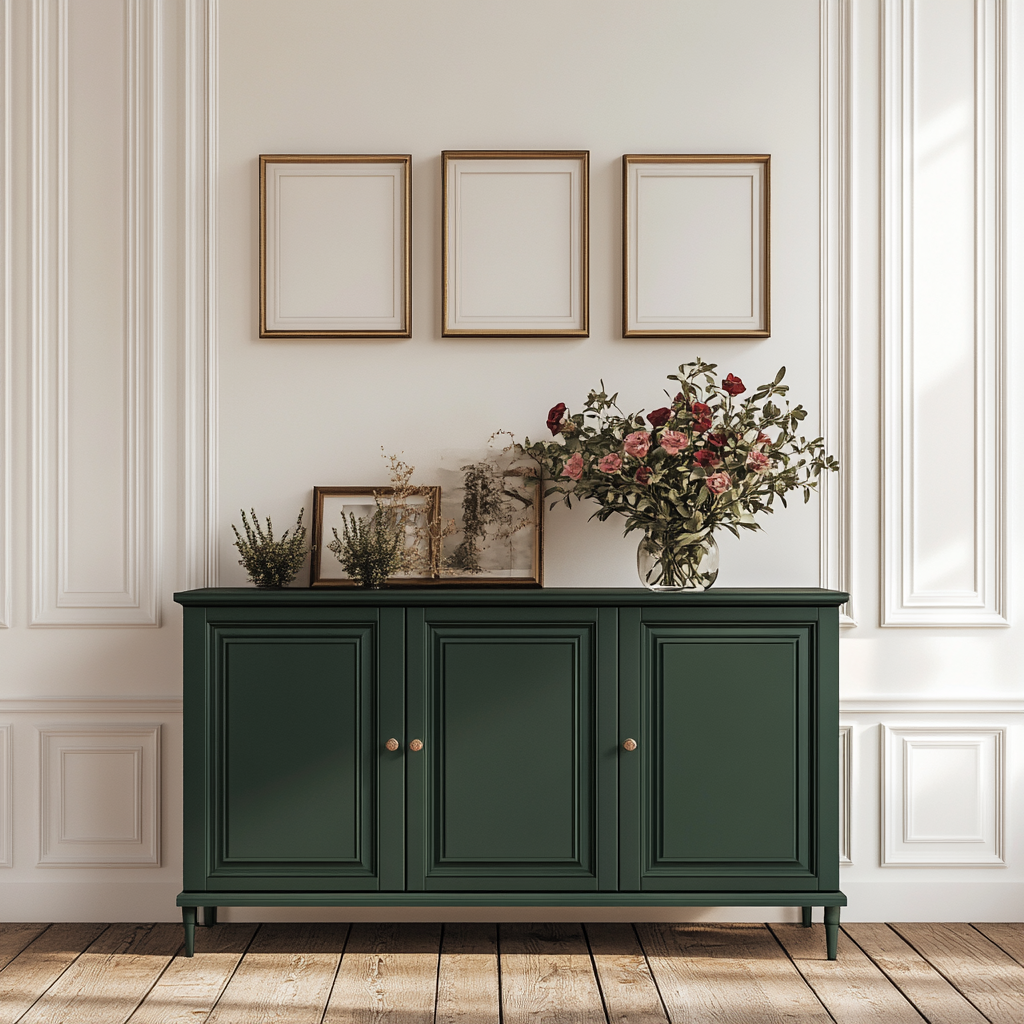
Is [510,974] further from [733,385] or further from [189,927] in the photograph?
[733,385]

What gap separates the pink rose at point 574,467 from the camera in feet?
7.99

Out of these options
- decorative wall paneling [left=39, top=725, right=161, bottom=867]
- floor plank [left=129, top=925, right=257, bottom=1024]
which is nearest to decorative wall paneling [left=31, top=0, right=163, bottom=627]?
decorative wall paneling [left=39, top=725, right=161, bottom=867]

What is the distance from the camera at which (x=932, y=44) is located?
2738 millimetres

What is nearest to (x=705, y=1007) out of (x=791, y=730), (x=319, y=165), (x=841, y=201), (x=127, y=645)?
(x=791, y=730)

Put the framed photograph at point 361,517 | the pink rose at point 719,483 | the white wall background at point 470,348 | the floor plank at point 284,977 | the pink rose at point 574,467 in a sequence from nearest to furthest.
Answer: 1. the floor plank at point 284,977
2. the pink rose at point 719,483
3. the pink rose at point 574,467
4. the framed photograph at point 361,517
5. the white wall background at point 470,348

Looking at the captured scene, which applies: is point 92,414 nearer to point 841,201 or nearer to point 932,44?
point 841,201

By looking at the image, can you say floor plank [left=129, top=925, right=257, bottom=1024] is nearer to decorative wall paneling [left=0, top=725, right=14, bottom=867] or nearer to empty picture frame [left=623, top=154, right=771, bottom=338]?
decorative wall paneling [left=0, top=725, right=14, bottom=867]

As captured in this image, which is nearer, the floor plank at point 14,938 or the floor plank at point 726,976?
the floor plank at point 726,976

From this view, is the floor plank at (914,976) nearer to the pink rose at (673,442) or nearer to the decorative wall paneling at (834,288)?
the decorative wall paneling at (834,288)

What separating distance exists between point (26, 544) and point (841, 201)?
9.21 ft

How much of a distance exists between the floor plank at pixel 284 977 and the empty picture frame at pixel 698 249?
2.04 meters

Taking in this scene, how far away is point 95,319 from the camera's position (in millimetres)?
2740

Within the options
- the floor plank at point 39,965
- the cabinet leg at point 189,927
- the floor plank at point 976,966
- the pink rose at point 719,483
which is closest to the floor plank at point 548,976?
the cabinet leg at point 189,927

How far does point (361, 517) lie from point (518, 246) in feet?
3.23
